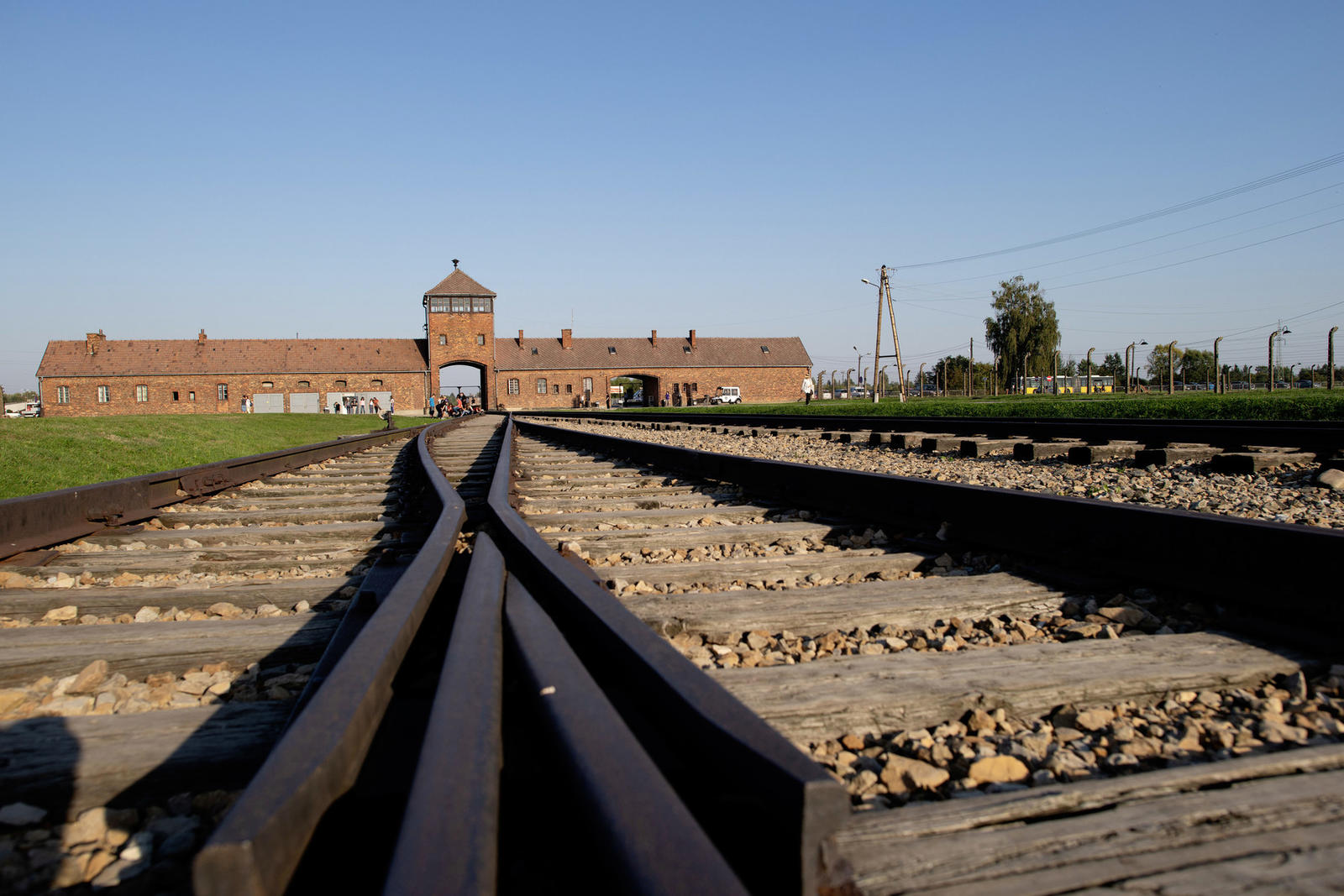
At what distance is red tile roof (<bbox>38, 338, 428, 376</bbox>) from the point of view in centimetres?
6156

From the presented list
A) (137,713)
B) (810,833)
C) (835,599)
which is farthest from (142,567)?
(810,833)

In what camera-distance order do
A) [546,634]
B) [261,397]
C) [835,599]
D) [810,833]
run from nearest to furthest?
[810,833]
[546,634]
[835,599]
[261,397]

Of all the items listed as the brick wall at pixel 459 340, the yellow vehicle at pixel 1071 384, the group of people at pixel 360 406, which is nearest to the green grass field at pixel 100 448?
the group of people at pixel 360 406

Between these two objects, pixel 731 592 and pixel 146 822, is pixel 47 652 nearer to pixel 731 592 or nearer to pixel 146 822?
pixel 146 822

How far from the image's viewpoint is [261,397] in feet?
204

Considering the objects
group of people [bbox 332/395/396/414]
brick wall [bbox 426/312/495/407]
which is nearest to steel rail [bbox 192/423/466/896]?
group of people [bbox 332/395/396/414]

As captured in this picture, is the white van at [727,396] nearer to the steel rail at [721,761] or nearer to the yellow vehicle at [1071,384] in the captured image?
the yellow vehicle at [1071,384]

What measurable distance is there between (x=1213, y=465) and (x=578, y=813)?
616cm

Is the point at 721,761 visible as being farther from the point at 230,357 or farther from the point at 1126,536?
the point at 230,357

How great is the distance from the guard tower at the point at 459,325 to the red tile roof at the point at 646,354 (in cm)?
178

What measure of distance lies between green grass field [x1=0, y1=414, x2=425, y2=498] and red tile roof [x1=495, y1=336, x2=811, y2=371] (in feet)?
166

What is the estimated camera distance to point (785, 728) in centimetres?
132

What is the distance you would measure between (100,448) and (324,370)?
5729cm

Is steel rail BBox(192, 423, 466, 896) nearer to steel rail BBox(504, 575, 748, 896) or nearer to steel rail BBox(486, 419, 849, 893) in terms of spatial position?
steel rail BBox(504, 575, 748, 896)
